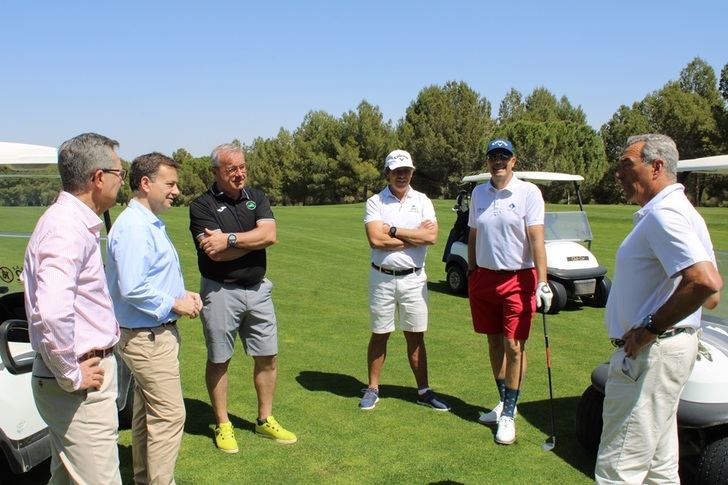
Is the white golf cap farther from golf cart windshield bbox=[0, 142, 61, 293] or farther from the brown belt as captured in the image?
the brown belt

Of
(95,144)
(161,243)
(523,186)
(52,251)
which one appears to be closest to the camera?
(52,251)

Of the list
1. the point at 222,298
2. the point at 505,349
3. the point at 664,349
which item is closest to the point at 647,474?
the point at 664,349

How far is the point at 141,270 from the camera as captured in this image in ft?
9.82

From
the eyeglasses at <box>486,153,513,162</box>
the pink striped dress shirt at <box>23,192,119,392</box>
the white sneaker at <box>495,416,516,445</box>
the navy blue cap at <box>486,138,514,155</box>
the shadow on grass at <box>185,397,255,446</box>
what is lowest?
the shadow on grass at <box>185,397,255,446</box>

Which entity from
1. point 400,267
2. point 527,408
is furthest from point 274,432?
point 527,408

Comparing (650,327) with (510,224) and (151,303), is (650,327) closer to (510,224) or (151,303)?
(510,224)

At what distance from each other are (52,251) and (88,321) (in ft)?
1.14

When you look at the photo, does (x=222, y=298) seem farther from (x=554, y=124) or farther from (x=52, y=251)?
(x=554, y=124)

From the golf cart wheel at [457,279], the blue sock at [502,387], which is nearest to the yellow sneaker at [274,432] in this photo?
the blue sock at [502,387]

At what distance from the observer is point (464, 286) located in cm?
949

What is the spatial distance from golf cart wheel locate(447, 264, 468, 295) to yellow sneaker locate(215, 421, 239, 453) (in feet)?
18.9

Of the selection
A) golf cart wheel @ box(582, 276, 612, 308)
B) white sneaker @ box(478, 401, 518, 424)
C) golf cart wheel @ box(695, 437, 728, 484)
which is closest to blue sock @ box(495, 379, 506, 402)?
white sneaker @ box(478, 401, 518, 424)

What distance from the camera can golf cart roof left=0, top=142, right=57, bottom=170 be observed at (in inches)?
148

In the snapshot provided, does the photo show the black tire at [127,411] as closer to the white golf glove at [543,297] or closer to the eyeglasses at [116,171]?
the eyeglasses at [116,171]
